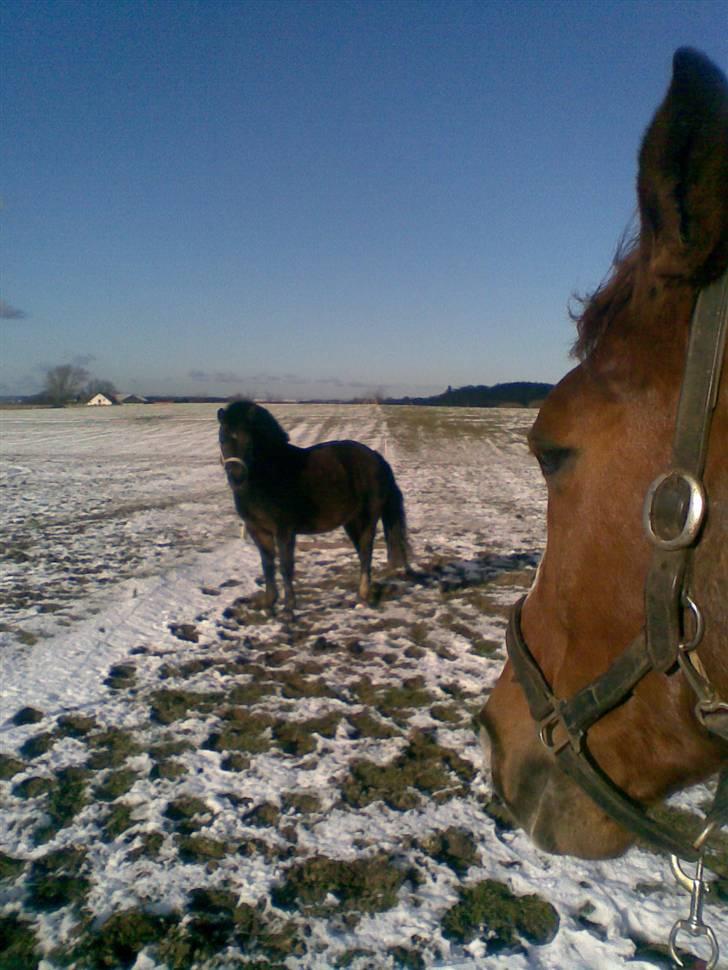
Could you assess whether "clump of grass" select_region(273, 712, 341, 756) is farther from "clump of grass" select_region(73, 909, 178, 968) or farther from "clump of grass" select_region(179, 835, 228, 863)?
"clump of grass" select_region(73, 909, 178, 968)

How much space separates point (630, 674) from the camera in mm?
1048

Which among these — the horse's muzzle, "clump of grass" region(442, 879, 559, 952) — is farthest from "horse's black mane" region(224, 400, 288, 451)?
"clump of grass" region(442, 879, 559, 952)

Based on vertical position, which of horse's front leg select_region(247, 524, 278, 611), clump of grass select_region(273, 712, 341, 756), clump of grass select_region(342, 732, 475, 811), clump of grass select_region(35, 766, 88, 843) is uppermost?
horse's front leg select_region(247, 524, 278, 611)

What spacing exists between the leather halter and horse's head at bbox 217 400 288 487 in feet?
15.4

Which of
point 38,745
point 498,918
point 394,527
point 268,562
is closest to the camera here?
point 498,918

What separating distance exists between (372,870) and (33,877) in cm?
130

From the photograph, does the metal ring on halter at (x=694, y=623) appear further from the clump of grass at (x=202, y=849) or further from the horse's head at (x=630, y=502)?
the clump of grass at (x=202, y=849)

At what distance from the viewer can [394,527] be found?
21.2 feet

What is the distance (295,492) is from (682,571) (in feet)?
16.6

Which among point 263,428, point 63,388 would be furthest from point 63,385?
point 263,428

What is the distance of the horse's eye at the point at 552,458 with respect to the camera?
118 centimetres

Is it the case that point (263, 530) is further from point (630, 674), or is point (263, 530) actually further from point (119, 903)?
point (630, 674)

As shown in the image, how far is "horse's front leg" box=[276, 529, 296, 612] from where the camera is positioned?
535 cm

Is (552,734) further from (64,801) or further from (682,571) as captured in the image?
(64,801)
